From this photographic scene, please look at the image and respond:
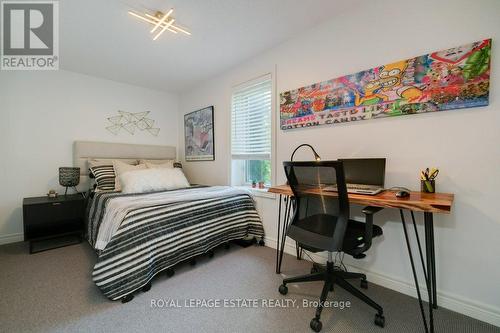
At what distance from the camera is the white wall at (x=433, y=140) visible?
4.49 ft

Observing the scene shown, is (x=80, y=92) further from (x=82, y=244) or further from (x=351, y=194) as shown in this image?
(x=351, y=194)

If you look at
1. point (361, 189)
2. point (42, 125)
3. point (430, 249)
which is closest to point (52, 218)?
point (42, 125)

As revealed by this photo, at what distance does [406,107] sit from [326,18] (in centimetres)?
114

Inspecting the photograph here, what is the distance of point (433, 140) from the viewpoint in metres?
1.54

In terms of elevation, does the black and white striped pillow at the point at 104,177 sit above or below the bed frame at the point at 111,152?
below

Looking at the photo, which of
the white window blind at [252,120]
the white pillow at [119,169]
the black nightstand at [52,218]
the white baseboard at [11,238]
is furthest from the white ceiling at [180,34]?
the white baseboard at [11,238]

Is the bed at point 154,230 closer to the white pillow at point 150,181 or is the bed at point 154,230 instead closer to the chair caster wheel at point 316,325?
the white pillow at point 150,181

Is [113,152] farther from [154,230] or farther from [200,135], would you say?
[154,230]

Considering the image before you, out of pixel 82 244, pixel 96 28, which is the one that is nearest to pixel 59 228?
pixel 82 244

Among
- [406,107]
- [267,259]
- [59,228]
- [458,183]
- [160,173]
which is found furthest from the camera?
[160,173]

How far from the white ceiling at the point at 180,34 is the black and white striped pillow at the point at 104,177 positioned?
1374 mm

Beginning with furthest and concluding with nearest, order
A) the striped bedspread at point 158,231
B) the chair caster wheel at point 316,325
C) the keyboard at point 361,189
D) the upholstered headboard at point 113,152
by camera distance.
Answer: the upholstered headboard at point 113,152
the striped bedspread at point 158,231
the keyboard at point 361,189
the chair caster wheel at point 316,325

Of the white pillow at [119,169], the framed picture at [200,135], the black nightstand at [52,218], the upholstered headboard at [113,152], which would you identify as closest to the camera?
the black nightstand at [52,218]

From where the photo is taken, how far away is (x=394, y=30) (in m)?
1.69
